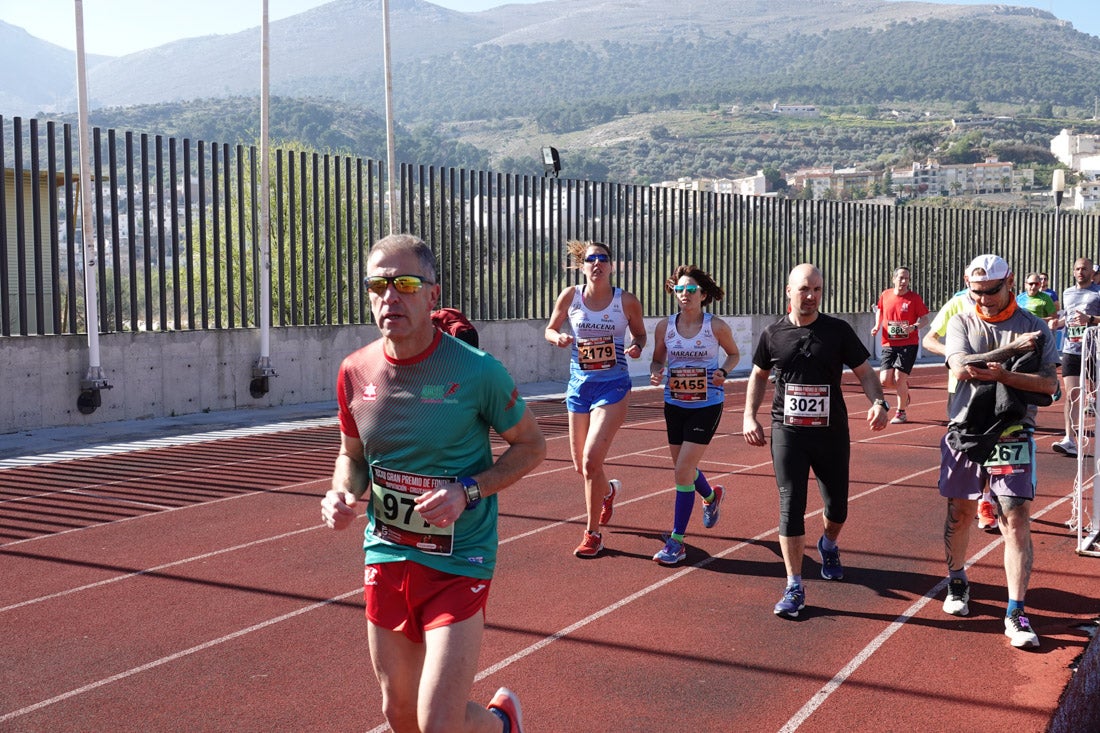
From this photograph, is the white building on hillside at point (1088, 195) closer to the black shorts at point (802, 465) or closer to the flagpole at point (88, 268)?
the flagpole at point (88, 268)

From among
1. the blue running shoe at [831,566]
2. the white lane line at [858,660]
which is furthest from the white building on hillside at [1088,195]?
the white lane line at [858,660]

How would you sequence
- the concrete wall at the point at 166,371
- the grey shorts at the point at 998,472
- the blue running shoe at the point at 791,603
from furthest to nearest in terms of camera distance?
the concrete wall at the point at 166,371, the blue running shoe at the point at 791,603, the grey shorts at the point at 998,472

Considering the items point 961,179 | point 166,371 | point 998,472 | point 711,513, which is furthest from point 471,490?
point 961,179

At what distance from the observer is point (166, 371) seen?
52.7 feet

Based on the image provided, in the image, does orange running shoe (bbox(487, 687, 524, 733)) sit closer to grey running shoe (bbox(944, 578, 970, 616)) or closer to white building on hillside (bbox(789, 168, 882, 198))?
grey running shoe (bbox(944, 578, 970, 616))

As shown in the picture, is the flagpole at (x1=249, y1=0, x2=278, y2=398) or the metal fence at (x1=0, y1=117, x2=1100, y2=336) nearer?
the metal fence at (x1=0, y1=117, x2=1100, y2=336)

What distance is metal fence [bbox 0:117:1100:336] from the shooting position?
15.1 metres

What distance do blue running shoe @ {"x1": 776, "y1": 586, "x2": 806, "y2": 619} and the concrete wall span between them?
799 cm

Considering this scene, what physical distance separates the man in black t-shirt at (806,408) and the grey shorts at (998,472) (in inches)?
20.4

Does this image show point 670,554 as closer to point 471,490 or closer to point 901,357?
point 471,490

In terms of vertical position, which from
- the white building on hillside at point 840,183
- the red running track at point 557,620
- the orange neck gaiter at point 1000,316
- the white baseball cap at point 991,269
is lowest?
the red running track at point 557,620

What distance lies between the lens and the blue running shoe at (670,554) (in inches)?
309

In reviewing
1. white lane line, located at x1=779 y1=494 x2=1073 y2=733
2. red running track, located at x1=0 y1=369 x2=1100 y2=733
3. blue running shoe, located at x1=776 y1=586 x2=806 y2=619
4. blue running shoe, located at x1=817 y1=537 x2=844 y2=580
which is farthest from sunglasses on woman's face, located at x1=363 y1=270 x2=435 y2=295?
blue running shoe, located at x1=817 y1=537 x2=844 y2=580

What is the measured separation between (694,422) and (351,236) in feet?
40.1
